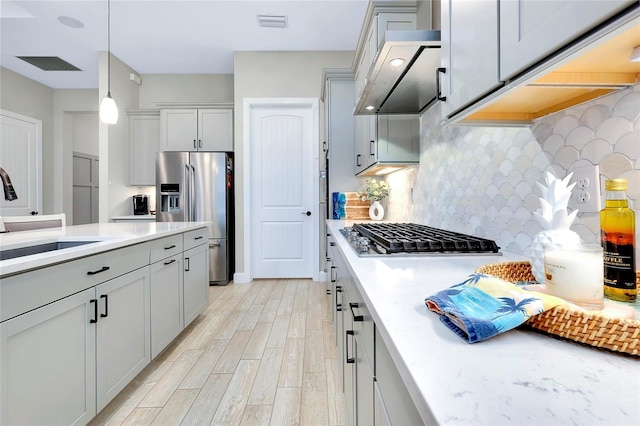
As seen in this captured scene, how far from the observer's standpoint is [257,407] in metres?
1.63

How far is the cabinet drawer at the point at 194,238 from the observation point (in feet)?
8.16

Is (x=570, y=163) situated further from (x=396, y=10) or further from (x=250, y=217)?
(x=250, y=217)

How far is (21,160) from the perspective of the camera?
4.70 meters

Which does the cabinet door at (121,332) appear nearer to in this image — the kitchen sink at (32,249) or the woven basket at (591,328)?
the kitchen sink at (32,249)

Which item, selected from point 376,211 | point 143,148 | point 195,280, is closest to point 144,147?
point 143,148

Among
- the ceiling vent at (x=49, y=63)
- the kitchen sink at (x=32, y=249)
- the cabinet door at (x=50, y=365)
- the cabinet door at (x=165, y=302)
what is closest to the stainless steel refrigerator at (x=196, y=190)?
the cabinet door at (x=165, y=302)

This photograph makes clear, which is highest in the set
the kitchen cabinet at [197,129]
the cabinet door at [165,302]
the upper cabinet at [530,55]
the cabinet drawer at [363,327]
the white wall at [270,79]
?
the white wall at [270,79]

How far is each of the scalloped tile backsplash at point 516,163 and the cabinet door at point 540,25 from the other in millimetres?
340

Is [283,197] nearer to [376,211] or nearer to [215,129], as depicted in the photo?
[215,129]

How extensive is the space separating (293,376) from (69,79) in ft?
19.0

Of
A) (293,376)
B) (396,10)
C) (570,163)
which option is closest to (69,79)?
(396,10)

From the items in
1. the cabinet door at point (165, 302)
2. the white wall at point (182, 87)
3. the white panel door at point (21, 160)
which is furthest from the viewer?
the white wall at point (182, 87)

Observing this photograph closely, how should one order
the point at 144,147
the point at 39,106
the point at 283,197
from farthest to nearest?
the point at 39,106, the point at 144,147, the point at 283,197

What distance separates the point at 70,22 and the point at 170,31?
107 centimetres
